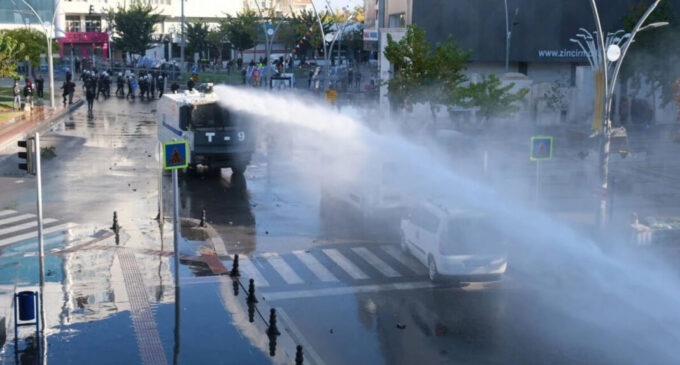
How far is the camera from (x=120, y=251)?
70.3ft

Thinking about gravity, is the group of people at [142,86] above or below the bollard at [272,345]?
above

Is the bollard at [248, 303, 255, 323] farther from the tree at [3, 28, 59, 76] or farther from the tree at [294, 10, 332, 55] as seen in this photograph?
the tree at [294, 10, 332, 55]

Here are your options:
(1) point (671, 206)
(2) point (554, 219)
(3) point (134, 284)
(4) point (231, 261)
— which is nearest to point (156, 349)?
(3) point (134, 284)

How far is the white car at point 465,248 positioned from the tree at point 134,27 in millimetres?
82458

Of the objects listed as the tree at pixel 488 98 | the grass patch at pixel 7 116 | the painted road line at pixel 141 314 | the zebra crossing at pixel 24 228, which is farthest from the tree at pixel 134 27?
the painted road line at pixel 141 314

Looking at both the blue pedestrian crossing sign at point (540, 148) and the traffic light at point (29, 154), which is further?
the blue pedestrian crossing sign at point (540, 148)

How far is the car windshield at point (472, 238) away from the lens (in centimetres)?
1867

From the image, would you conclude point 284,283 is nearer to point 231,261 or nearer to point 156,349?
point 231,261

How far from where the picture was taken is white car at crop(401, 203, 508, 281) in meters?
18.6

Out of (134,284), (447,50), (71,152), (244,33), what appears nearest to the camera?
(134,284)

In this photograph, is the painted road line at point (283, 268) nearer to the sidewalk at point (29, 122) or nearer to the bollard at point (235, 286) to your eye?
the bollard at point (235, 286)

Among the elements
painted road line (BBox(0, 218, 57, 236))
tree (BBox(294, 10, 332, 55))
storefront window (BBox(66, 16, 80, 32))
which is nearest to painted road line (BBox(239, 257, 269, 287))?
painted road line (BBox(0, 218, 57, 236))

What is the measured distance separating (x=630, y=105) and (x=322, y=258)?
4110 cm

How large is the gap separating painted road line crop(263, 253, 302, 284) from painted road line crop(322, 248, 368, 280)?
3.98ft
